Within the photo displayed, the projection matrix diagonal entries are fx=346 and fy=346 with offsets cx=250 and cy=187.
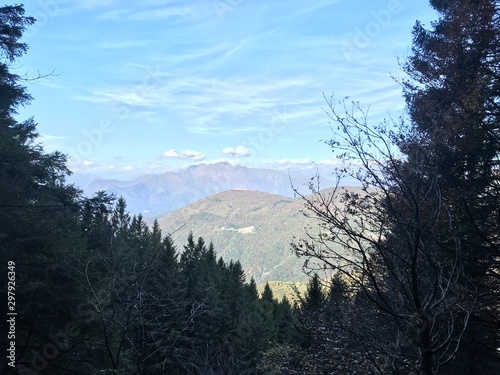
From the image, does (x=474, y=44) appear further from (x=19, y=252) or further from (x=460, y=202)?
(x=19, y=252)

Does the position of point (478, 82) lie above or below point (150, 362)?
above

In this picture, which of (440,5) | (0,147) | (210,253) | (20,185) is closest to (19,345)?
(20,185)

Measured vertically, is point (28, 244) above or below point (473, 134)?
below

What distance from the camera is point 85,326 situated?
9672 millimetres

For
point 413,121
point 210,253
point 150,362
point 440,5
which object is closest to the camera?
point 413,121

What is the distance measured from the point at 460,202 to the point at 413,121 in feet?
10.3

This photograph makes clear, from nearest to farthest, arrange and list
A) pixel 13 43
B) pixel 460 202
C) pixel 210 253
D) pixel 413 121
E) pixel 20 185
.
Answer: pixel 460 202 → pixel 13 43 → pixel 20 185 → pixel 413 121 → pixel 210 253

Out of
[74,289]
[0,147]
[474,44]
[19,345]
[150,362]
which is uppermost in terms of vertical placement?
[474,44]

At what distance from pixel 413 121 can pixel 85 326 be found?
1072 cm

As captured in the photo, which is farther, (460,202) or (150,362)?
(150,362)

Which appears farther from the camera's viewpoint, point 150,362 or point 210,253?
point 210,253

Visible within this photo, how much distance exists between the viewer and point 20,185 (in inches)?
332

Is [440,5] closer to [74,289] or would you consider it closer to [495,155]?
[495,155]

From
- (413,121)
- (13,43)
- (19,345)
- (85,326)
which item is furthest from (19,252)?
(413,121)
